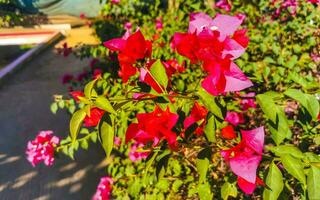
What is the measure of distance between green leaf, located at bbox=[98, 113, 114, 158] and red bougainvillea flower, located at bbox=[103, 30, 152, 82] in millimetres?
235

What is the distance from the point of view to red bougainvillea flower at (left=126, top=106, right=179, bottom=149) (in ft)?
4.55

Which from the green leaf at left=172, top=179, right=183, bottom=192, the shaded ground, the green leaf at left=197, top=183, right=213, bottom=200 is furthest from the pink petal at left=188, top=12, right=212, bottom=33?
the shaded ground

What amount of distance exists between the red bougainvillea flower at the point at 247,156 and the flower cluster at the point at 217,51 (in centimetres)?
19

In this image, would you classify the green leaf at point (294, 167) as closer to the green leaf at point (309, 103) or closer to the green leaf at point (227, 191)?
the green leaf at point (309, 103)

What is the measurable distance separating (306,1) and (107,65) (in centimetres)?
251

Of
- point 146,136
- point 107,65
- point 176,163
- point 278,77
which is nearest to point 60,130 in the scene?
point 107,65

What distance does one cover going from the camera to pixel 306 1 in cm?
422

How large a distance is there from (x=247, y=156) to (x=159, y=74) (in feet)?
1.37

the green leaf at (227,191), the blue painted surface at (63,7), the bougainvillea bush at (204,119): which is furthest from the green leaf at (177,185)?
the blue painted surface at (63,7)

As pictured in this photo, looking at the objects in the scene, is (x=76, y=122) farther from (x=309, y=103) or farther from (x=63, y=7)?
(x=63, y=7)

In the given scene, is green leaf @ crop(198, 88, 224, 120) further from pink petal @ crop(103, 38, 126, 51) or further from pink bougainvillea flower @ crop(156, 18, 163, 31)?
pink bougainvillea flower @ crop(156, 18, 163, 31)

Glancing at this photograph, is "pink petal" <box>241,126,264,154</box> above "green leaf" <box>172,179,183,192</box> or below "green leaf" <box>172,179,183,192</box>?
above

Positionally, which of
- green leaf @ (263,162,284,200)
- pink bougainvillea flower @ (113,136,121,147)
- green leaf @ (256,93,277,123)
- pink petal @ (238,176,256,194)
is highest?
green leaf @ (256,93,277,123)

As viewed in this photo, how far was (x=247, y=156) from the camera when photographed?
1.39m
